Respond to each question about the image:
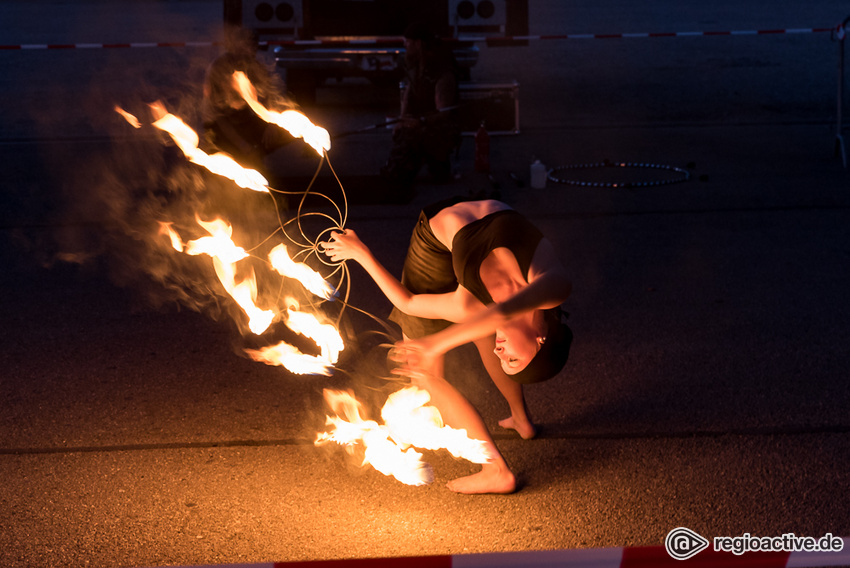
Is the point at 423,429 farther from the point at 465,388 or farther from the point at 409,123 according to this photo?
the point at 409,123

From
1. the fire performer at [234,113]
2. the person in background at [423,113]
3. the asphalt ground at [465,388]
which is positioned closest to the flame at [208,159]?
the asphalt ground at [465,388]

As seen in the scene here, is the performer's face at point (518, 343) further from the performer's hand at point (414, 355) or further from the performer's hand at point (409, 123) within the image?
the performer's hand at point (409, 123)

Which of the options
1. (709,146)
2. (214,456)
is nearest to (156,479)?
(214,456)

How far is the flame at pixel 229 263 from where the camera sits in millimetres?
3980

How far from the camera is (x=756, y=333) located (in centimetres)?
551

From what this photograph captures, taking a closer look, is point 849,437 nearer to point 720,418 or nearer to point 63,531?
point 720,418

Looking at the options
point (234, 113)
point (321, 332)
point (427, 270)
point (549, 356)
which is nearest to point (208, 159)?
point (321, 332)

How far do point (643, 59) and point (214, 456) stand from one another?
66.2 ft

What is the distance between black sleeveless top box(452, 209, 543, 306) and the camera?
10.2 feet

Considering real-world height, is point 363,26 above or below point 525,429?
above

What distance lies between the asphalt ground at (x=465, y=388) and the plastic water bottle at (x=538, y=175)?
0.17 meters

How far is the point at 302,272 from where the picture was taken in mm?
3898

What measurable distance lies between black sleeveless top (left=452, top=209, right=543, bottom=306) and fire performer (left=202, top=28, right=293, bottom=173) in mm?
5531

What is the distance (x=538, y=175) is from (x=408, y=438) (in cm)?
700
